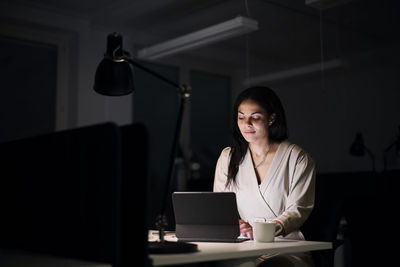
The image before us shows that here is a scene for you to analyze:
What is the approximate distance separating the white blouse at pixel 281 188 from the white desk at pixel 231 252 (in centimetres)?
41

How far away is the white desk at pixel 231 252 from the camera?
61.5 inches

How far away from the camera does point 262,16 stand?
216 inches

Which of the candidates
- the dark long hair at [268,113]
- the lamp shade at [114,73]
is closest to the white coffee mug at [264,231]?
the dark long hair at [268,113]

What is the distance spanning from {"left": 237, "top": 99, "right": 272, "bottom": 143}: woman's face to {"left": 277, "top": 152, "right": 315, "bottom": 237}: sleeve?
0.79 feet

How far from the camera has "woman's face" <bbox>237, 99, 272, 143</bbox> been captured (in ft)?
8.70

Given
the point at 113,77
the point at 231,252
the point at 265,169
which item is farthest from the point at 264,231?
the point at 113,77

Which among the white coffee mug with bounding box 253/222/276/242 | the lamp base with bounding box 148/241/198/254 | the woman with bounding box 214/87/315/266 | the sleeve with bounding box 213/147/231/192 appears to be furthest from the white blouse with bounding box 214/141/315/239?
the lamp base with bounding box 148/241/198/254

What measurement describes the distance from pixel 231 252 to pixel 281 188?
89 centimetres

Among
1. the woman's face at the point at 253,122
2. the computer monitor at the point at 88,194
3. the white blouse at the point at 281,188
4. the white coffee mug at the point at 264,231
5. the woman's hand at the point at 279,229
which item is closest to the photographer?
the computer monitor at the point at 88,194

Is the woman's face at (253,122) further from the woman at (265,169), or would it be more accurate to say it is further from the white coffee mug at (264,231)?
the white coffee mug at (264,231)

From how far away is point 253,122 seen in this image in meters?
2.65

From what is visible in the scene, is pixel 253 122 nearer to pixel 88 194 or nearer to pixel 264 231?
pixel 264 231

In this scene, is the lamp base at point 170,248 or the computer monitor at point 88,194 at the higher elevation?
the computer monitor at point 88,194

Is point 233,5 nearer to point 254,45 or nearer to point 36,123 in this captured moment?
point 254,45
